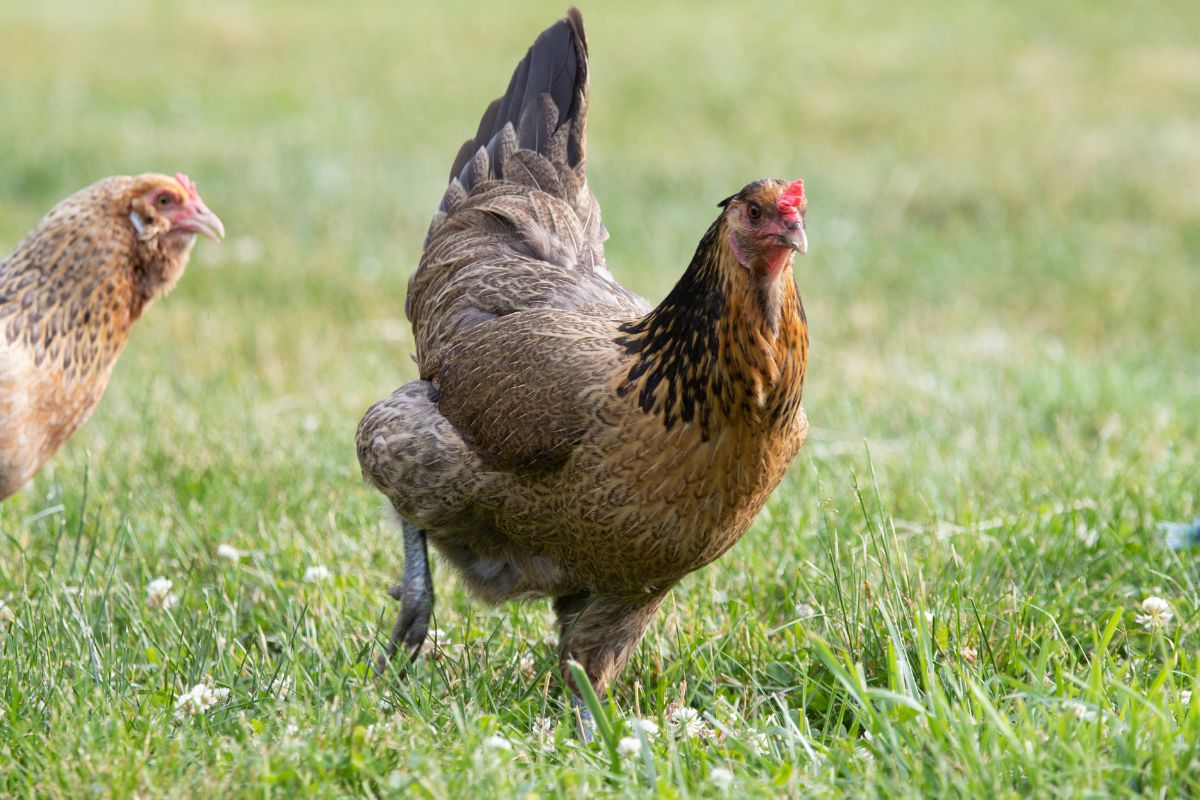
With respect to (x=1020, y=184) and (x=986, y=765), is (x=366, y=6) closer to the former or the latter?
(x=1020, y=184)

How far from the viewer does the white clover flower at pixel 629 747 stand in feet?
8.30

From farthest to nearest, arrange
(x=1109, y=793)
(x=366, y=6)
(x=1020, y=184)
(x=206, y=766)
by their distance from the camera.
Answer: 1. (x=366, y=6)
2. (x=1020, y=184)
3. (x=206, y=766)
4. (x=1109, y=793)

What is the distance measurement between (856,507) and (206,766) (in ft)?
7.15

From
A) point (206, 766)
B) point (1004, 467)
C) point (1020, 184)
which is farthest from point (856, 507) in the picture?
point (1020, 184)

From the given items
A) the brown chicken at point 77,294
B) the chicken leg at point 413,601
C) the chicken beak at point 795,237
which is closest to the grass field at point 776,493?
the chicken leg at point 413,601

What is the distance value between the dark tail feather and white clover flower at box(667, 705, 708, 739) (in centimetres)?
196

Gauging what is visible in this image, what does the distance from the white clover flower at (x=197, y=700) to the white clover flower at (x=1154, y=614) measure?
2018 mm

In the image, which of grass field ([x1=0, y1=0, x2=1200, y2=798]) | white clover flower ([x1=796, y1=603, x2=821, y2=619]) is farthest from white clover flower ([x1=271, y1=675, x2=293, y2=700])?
white clover flower ([x1=796, y1=603, x2=821, y2=619])

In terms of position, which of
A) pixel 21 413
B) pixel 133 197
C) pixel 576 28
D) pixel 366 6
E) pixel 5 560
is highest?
pixel 366 6

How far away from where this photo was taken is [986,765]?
7.72 feet

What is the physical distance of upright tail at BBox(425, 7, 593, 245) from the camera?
4258 mm

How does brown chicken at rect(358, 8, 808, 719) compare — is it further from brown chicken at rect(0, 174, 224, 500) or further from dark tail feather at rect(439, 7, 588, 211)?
brown chicken at rect(0, 174, 224, 500)

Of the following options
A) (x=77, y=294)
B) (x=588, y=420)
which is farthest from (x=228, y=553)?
(x=588, y=420)

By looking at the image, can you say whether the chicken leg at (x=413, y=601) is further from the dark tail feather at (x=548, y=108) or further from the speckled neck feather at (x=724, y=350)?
the dark tail feather at (x=548, y=108)
